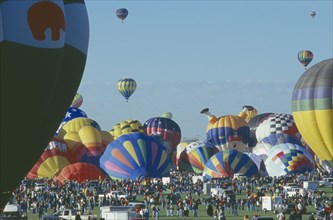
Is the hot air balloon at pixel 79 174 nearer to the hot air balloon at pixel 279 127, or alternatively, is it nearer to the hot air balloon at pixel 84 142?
the hot air balloon at pixel 84 142

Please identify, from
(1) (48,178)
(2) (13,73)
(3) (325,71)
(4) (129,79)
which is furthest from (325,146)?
(4) (129,79)

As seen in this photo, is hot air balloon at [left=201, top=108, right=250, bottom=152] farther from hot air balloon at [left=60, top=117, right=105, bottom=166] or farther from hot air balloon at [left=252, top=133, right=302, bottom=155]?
hot air balloon at [left=60, top=117, right=105, bottom=166]

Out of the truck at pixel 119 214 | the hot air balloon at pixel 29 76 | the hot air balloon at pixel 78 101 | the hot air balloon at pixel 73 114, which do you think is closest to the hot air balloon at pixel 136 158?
the truck at pixel 119 214

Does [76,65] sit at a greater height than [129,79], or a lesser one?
lesser

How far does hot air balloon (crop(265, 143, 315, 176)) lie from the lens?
2366 inches

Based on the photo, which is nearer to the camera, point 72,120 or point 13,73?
point 13,73

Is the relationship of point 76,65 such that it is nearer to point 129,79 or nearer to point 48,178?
point 48,178

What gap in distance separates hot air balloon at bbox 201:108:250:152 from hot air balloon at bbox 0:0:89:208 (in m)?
53.4

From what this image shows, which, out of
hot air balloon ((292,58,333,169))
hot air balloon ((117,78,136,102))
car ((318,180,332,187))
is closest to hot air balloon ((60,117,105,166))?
car ((318,180,332,187))

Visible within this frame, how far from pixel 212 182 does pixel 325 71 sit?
899 centimetres

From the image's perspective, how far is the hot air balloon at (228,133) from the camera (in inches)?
3263

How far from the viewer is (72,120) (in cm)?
8000

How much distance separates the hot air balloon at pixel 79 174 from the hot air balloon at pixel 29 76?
26846mm

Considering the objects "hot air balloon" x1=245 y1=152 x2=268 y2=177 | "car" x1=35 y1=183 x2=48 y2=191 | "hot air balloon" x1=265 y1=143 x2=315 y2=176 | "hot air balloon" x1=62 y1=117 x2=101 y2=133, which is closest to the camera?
"car" x1=35 y1=183 x2=48 y2=191
